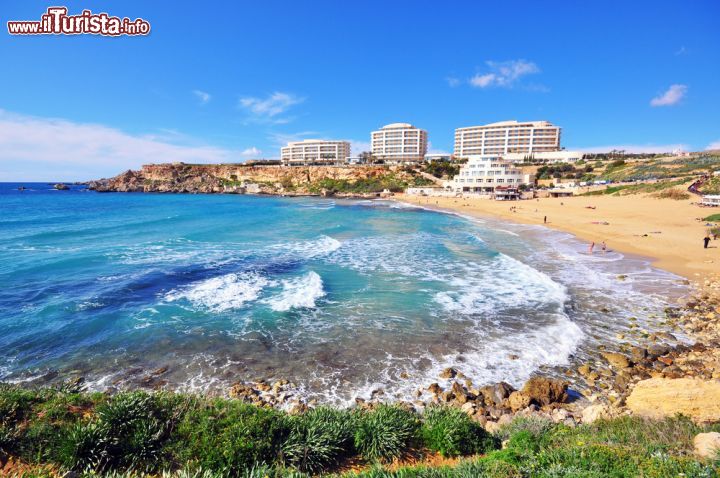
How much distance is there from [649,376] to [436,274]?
1155cm

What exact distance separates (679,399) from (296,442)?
7.57 metres

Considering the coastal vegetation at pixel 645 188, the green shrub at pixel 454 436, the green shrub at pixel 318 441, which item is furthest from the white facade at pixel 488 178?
the green shrub at pixel 318 441

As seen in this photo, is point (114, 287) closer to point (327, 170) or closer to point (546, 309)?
point (546, 309)

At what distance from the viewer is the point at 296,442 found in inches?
226

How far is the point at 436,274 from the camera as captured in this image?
20.5 metres

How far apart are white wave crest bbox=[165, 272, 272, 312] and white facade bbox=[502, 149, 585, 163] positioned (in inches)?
4468

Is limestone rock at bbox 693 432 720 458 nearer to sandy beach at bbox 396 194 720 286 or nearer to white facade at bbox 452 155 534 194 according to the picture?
sandy beach at bbox 396 194 720 286

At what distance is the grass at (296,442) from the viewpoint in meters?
4.58

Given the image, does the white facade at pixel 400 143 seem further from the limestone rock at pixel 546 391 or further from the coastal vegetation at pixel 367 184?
the limestone rock at pixel 546 391

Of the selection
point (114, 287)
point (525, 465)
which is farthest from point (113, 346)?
point (525, 465)

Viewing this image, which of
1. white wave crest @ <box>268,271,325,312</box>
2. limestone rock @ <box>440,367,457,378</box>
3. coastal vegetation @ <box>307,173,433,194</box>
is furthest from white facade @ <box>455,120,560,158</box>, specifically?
limestone rock @ <box>440,367,457,378</box>

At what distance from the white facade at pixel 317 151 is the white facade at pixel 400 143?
1661 centimetres

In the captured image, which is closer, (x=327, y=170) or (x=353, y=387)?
(x=353, y=387)

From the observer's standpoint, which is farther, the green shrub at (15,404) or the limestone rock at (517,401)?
the limestone rock at (517,401)
